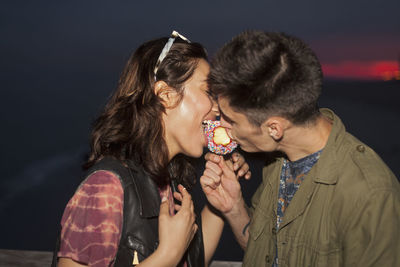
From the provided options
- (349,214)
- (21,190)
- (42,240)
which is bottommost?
(21,190)

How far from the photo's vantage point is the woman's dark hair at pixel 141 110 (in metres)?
2.78

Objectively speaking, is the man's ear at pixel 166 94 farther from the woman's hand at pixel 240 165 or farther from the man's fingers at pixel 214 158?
the woman's hand at pixel 240 165

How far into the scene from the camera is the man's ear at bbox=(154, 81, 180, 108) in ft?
9.36

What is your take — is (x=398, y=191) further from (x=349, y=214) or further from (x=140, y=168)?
(x=140, y=168)

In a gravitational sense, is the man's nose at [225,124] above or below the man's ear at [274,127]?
below

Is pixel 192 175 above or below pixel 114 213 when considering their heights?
below

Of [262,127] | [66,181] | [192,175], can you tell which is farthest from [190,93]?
[66,181]

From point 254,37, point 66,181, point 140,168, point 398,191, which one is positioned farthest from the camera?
point 66,181

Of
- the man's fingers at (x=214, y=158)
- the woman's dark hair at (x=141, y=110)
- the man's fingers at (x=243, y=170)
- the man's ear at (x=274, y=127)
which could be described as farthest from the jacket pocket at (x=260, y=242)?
the woman's dark hair at (x=141, y=110)

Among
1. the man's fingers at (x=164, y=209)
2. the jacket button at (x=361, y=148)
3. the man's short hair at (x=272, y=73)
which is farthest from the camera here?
the man's fingers at (x=164, y=209)

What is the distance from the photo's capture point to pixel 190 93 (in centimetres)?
294

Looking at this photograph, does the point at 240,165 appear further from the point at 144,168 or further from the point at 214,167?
the point at 144,168

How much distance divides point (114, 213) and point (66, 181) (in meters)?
16.9

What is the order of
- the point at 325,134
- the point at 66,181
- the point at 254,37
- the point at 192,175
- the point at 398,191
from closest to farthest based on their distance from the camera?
the point at 398,191, the point at 254,37, the point at 325,134, the point at 192,175, the point at 66,181
